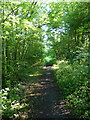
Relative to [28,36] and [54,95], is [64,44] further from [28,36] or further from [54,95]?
[28,36]

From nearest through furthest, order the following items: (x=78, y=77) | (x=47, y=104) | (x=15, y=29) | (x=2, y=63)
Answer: (x=15, y=29) → (x=2, y=63) → (x=47, y=104) → (x=78, y=77)

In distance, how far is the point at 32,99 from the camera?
368cm

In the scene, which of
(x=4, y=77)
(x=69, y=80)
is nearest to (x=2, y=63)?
(x=4, y=77)

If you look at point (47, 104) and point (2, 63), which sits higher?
point (2, 63)

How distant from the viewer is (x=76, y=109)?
2.93m

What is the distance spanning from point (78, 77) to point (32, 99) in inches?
49.1

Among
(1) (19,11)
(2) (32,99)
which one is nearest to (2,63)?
(1) (19,11)

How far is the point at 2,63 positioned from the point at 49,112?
1308mm

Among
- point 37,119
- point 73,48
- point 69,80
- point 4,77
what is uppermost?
point 73,48

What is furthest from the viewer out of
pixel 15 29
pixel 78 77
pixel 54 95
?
pixel 54 95

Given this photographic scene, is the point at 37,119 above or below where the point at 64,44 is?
below

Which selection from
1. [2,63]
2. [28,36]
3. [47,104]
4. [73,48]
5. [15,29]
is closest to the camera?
[15,29]

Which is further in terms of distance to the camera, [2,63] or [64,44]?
[64,44]

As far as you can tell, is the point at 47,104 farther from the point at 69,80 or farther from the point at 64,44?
the point at 64,44
